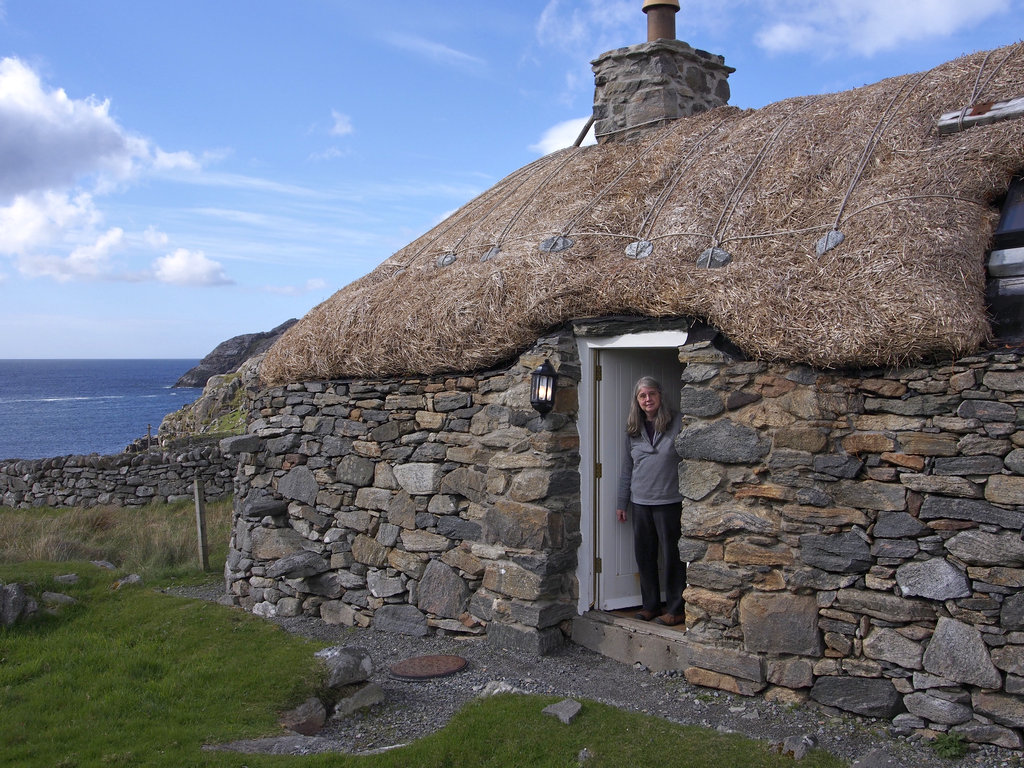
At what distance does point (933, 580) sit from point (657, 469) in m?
2.06

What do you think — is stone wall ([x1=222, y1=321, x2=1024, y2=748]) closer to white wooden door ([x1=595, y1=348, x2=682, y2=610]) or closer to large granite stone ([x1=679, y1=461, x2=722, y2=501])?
large granite stone ([x1=679, y1=461, x2=722, y2=501])

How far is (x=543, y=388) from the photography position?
20.6 feet

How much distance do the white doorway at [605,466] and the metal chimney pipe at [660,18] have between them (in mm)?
4293

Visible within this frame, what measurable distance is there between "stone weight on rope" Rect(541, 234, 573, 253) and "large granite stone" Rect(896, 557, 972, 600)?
360cm

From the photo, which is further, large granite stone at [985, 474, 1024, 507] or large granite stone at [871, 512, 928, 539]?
large granite stone at [871, 512, 928, 539]

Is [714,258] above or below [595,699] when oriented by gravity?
above

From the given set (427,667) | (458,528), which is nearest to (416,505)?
(458,528)

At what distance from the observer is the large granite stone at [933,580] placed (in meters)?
4.69

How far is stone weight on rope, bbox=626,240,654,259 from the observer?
258 inches

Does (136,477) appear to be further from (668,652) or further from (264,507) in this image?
(668,652)

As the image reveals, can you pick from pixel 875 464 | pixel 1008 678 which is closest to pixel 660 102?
pixel 875 464

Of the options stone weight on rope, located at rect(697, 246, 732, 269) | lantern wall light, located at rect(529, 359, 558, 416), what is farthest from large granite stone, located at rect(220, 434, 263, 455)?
stone weight on rope, located at rect(697, 246, 732, 269)

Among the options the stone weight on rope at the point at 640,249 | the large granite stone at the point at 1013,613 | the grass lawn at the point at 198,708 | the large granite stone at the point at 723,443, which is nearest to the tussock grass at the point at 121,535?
the grass lawn at the point at 198,708

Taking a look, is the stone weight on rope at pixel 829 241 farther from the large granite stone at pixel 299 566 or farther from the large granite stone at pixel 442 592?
the large granite stone at pixel 299 566
